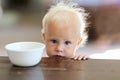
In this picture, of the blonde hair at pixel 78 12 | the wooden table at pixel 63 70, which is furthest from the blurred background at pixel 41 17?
the wooden table at pixel 63 70

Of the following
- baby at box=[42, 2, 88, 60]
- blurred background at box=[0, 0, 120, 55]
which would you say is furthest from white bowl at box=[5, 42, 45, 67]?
blurred background at box=[0, 0, 120, 55]

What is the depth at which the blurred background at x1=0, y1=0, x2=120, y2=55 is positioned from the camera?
150 cm

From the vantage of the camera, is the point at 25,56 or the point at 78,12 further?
the point at 78,12

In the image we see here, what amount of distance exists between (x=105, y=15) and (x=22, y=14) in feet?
1.64

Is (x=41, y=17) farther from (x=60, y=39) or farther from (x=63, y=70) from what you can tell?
(x=63, y=70)

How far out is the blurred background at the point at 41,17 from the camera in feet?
4.92

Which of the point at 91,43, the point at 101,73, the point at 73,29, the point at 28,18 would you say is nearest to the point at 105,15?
the point at 91,43

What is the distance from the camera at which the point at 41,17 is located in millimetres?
1512

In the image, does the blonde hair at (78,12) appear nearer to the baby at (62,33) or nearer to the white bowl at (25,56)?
the baby at (62,33)

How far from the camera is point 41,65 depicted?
2.83 ft

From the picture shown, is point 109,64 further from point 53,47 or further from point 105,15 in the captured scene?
point 105,15

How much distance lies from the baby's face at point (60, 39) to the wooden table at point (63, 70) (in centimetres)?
26

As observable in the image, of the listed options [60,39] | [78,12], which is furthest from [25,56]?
[78,12]

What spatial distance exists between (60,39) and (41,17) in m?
0.37
